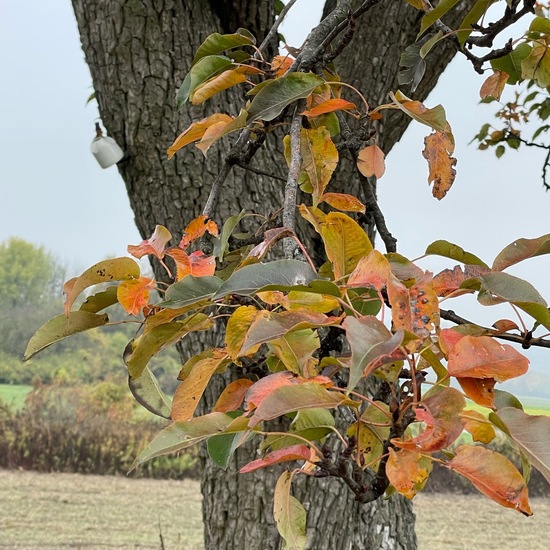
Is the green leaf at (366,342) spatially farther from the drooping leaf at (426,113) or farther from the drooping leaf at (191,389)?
the drooping leaf at (426,113)

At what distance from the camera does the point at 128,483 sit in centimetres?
503

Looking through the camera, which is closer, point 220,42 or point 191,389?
point 191,389

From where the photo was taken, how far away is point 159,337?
479 mm

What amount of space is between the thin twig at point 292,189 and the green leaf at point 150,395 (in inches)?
6.8

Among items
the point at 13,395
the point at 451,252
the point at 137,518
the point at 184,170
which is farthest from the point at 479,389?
the point at 13,395

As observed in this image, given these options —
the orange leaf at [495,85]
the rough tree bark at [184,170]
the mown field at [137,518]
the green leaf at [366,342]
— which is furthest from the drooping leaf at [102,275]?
the mown field at [137,518]

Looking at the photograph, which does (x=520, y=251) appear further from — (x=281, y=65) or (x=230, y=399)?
(x=281, y=65)

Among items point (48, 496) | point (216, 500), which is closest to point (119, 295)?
point (216, 500)

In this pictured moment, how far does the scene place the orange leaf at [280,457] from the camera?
1.38 feet

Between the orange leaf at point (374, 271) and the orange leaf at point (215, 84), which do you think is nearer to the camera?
the orange leaf at point (374, 271)

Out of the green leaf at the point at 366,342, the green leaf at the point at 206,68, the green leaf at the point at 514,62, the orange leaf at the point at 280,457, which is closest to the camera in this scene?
the green leaf at the point at 366,342

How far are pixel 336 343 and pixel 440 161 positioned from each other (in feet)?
0.69

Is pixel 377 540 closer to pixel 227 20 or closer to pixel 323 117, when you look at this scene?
pixel 323 117

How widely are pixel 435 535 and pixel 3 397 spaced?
449 cm
